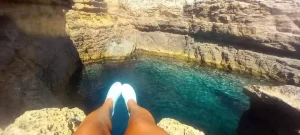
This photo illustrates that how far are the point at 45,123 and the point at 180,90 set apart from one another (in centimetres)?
1026

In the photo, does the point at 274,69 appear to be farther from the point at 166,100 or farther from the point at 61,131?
the point at 61,131

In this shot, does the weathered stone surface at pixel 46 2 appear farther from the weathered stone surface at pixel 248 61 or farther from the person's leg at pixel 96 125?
the weathered stone surface at pixel 248 61

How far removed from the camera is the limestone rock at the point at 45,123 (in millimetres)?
3291

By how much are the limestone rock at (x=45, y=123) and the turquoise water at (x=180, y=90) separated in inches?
94.3

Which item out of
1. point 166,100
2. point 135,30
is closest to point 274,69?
point 166,100

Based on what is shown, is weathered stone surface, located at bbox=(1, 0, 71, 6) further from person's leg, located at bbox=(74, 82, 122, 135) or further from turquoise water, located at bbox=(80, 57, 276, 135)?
person's leg, located at bbox=(74, 82, 122, 135)

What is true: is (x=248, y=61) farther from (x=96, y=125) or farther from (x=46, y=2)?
(x=96, y=125)

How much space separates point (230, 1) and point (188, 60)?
5442 mm

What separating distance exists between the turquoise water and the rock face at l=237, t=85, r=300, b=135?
3.05ft

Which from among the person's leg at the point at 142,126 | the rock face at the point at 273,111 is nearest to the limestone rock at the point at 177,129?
the person's leg at the point at 142,126

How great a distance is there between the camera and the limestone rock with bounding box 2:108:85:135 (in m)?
3.29

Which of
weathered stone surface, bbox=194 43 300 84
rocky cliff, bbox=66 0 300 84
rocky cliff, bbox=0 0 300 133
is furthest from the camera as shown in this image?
rocky cliff, bbox=66 0 300 84

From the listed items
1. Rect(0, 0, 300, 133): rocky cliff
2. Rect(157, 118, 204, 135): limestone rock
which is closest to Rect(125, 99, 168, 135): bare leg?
Rect(157, 118, 204, 135): limestone rock

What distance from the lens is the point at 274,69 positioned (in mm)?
16375
